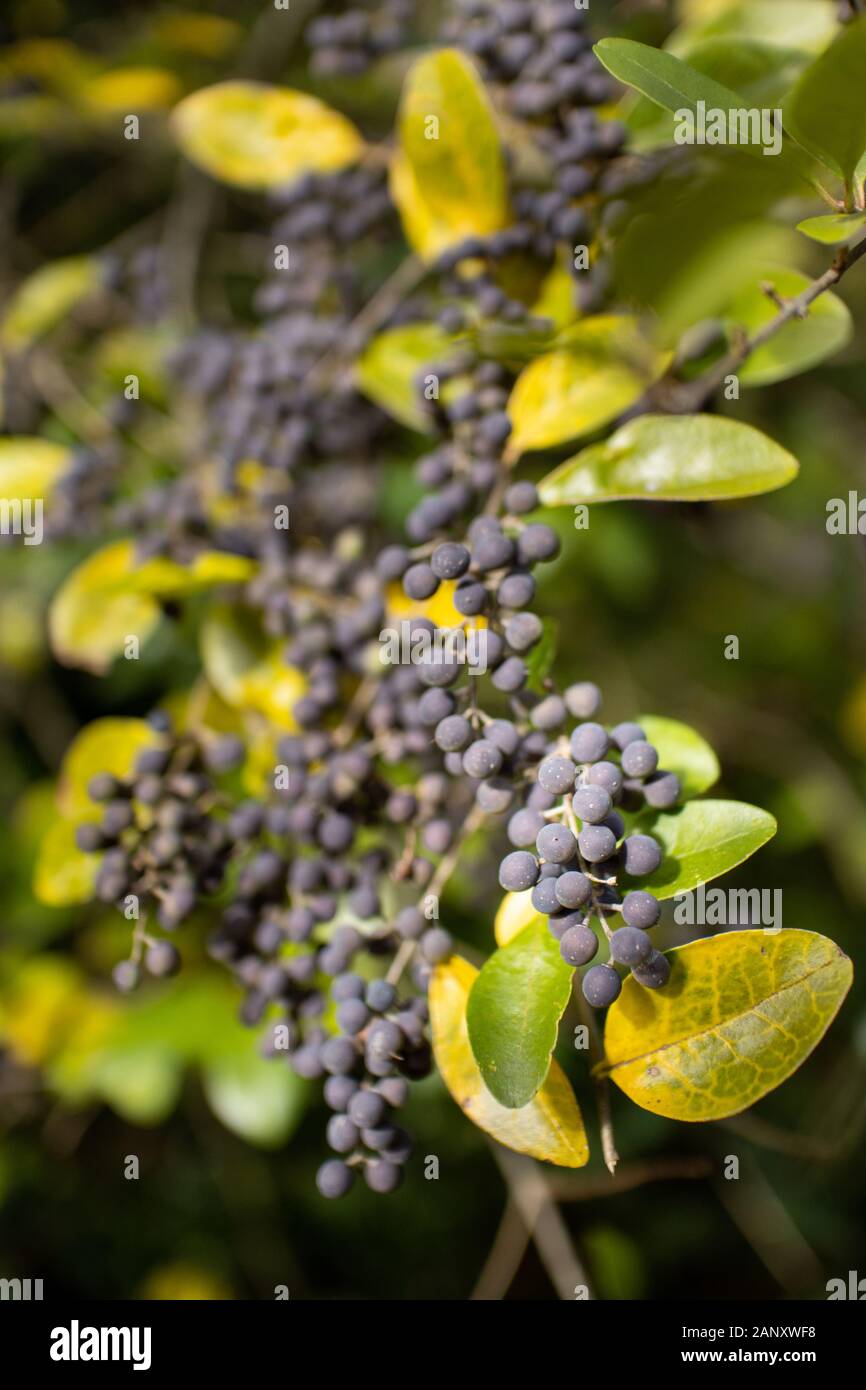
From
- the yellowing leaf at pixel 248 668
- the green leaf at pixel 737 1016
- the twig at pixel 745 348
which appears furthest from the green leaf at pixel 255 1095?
the twig at pixel 745 348

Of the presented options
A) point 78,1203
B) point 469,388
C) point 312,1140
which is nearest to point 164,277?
point 469,388

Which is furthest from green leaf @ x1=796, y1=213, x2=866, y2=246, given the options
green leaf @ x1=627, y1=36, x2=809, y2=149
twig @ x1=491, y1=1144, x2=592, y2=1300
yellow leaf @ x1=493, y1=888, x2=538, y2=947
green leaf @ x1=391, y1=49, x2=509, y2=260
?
twig @ x1=491, y1=1144, x2=592, y2=1300

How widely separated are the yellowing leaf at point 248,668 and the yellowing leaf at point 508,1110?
42 cm

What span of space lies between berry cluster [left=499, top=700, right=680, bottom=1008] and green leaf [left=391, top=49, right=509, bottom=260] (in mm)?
642

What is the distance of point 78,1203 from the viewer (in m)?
1.93

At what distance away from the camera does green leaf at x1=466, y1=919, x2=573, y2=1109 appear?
742 mm

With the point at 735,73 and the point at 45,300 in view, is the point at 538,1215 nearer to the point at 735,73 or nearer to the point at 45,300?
the point at 735,73

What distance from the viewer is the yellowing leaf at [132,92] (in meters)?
1.78

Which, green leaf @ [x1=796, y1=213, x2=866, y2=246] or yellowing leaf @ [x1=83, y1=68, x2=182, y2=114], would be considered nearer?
green leaf @ [x1=796, y1=213, x2=866, y2=246]

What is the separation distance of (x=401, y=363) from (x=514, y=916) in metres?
0.69

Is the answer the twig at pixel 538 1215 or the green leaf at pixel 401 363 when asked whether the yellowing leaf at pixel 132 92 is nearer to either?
the green leaf at pixel 401 363

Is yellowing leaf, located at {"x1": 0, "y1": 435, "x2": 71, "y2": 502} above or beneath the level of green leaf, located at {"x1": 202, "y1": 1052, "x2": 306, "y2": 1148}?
above

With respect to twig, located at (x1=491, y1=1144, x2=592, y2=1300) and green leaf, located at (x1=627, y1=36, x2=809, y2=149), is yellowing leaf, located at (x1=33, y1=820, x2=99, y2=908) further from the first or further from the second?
green leaf, located at (x1=627, y1=36, x2=809, y2=149)
